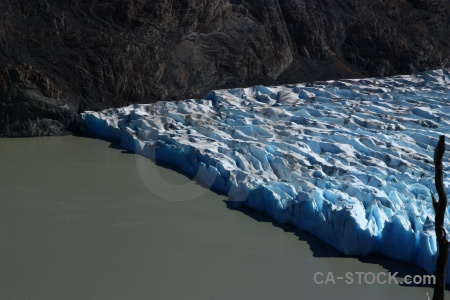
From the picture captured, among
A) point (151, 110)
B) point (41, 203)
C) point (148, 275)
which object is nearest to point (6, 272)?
point (148, 275)

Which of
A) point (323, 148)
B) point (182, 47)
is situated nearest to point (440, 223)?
point (323, 148)

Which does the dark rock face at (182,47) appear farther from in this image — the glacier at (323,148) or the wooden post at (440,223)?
the wooden post at (440,223)

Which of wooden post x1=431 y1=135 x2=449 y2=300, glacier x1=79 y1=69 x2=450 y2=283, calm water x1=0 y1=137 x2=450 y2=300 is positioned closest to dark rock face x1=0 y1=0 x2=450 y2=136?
glacier x1=79 y1=69 x2=450 y2=283

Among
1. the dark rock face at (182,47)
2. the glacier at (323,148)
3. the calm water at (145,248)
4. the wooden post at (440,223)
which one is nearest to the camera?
the wooden post at (440,223)

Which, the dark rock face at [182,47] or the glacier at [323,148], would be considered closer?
the glacier at [323,148]

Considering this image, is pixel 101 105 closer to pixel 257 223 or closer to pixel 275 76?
pixel 275 76

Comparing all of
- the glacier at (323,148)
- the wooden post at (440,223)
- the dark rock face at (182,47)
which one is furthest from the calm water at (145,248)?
the dark rock face at (182,47)
